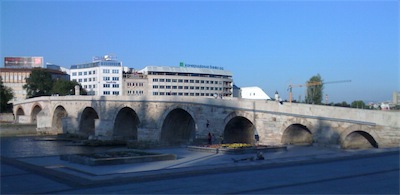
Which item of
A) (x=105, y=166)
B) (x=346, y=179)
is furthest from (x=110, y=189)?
(x=346, y=179)

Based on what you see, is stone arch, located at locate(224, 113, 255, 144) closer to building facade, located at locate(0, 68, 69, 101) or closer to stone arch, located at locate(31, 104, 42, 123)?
stone arch, located at locate(31, 104, 42, 123)

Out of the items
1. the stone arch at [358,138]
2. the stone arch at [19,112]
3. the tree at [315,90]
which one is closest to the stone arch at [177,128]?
the stone arch at [358,138]

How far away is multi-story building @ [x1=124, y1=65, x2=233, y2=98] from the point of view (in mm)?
92188

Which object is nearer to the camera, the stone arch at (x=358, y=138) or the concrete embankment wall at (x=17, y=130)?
the stone arch at (x=358, y=138)

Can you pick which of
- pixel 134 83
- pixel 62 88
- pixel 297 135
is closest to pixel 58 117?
pixel 62 88

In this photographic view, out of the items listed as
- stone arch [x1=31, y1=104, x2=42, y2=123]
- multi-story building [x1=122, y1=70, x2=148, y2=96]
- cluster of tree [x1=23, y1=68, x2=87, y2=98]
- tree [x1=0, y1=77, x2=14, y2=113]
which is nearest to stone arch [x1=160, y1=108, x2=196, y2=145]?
stone arch [x1=31, y1=104, x2=42, y2=123]

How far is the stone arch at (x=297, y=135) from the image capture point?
77.4 feet

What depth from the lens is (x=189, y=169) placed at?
44.2ft

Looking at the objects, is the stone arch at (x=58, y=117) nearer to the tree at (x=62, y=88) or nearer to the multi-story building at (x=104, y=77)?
the tree at (x=62, y=88)

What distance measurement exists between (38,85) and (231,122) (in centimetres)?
5930

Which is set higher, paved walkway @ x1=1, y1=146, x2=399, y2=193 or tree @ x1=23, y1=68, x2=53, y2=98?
tree @ x1=23, y1=68, x2=53, y2=98

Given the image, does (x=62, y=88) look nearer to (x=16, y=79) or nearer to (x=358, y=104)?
(x=16, y=79)

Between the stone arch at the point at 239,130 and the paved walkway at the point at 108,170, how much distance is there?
29.0 feet

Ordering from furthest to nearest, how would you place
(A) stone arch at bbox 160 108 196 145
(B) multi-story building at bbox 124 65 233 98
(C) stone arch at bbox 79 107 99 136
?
(B) multi-story building at bbox 124 65 233 98
(C) stone arch at bbox 79 107 99 136
(A) stone arch at bbox 160 108 196 145
